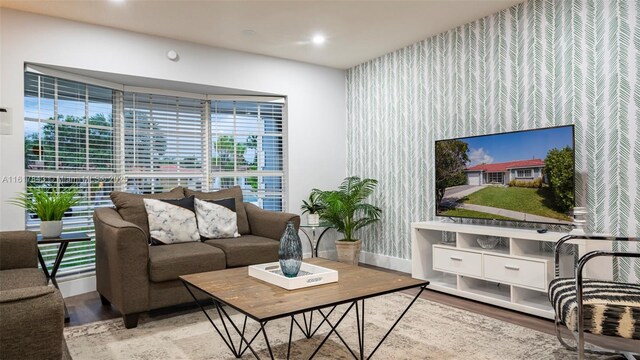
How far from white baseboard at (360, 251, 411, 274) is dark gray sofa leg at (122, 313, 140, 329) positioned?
277cm

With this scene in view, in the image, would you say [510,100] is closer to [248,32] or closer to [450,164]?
[450,164]

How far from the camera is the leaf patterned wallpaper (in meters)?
2.98

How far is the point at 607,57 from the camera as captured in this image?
3.05 m

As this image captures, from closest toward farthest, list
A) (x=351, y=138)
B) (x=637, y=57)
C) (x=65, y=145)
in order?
1. (x=637, y=57)
2. (x=65, y=145)
3. (x=351, y=138)

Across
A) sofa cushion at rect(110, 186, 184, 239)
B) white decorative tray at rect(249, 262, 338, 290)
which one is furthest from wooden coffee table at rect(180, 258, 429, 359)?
sofa cushion at rect(110, 186, 184, 239)

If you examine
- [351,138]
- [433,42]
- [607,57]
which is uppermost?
[433,42]

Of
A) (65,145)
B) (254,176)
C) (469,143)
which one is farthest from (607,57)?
(65,145)

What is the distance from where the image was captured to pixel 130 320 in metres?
2.90

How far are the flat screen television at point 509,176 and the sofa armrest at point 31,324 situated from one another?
10.3ft

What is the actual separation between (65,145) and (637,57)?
467cm

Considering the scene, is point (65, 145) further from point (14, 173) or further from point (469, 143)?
point (469, 143)

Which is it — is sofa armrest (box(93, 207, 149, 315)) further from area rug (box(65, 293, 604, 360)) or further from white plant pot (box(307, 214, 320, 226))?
white plant pot (box(307, 214, 320, 226))

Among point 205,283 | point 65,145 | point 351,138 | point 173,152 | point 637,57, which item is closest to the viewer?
point 205,283

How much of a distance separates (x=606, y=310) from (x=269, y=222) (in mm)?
2705
